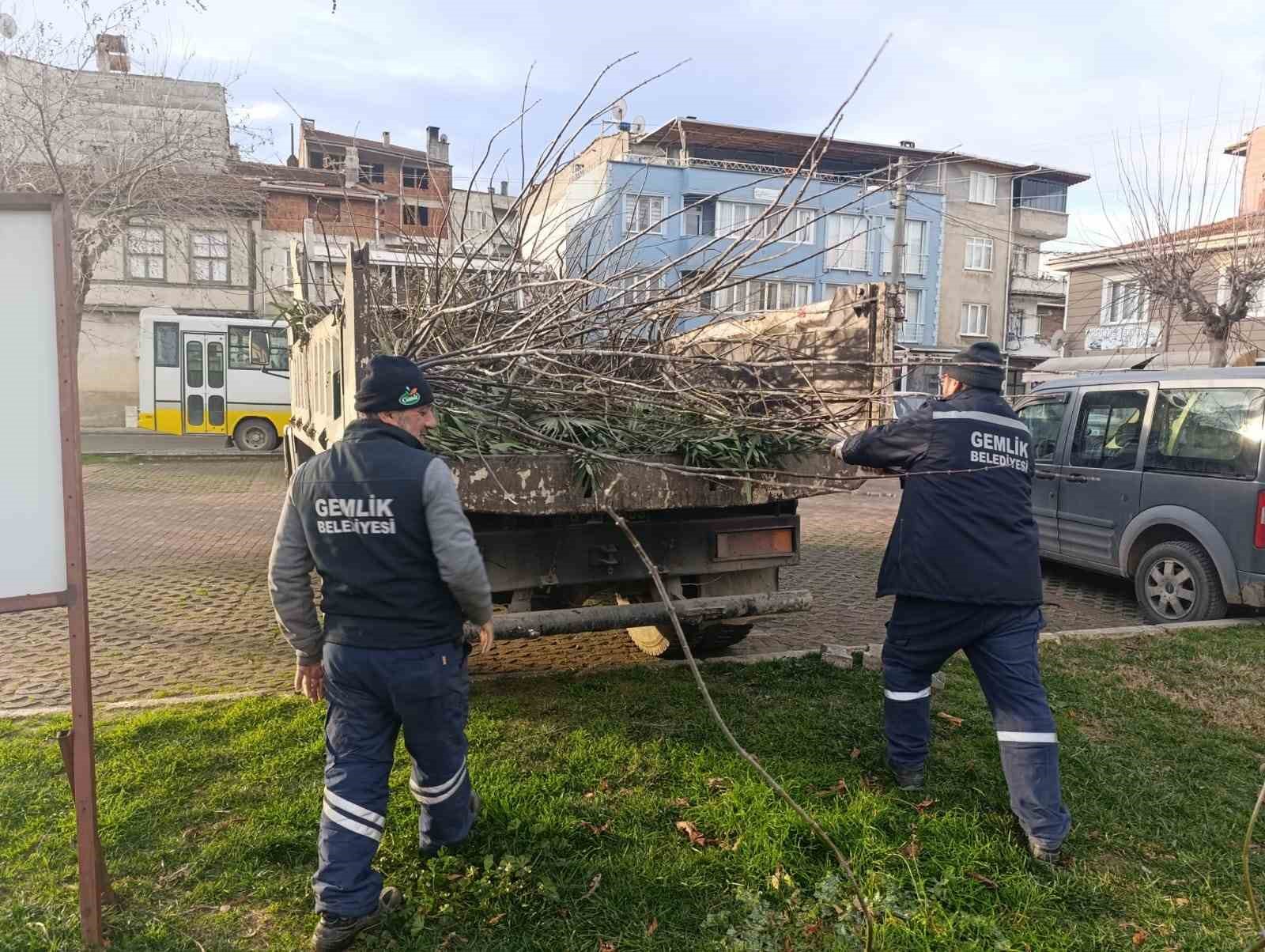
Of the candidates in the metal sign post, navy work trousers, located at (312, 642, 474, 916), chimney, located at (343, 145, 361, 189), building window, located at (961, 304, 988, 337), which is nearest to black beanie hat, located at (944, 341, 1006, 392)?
navy work trousers, located at (312, 642, 474, 916)

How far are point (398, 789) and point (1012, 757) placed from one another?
7.96ft

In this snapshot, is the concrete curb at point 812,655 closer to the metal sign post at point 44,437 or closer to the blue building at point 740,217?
the metal sign post at point 44,437

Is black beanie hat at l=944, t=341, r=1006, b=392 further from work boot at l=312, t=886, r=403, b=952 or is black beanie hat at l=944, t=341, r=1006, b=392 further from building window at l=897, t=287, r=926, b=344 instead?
building window at l=897, t=287, r=926, b=344

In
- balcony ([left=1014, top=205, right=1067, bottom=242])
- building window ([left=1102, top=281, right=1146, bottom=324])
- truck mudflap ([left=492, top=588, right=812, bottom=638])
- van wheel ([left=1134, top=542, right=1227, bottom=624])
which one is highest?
balcony ([left=1014, top=205, right=1067, bottom=242])

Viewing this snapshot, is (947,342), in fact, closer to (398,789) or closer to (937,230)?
(937,230)

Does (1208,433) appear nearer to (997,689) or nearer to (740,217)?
(997,689)

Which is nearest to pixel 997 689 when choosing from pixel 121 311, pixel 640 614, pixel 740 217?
pixel 640 614

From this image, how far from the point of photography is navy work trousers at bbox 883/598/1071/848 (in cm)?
315

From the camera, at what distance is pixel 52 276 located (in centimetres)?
256

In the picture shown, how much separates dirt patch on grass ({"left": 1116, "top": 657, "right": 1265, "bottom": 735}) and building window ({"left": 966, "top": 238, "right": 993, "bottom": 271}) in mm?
37126

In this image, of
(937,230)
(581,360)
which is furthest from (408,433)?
(937,230)

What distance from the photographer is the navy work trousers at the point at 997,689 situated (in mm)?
3150

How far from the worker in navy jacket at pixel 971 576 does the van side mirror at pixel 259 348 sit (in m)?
18.8

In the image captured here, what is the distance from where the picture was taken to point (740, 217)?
100 feet
